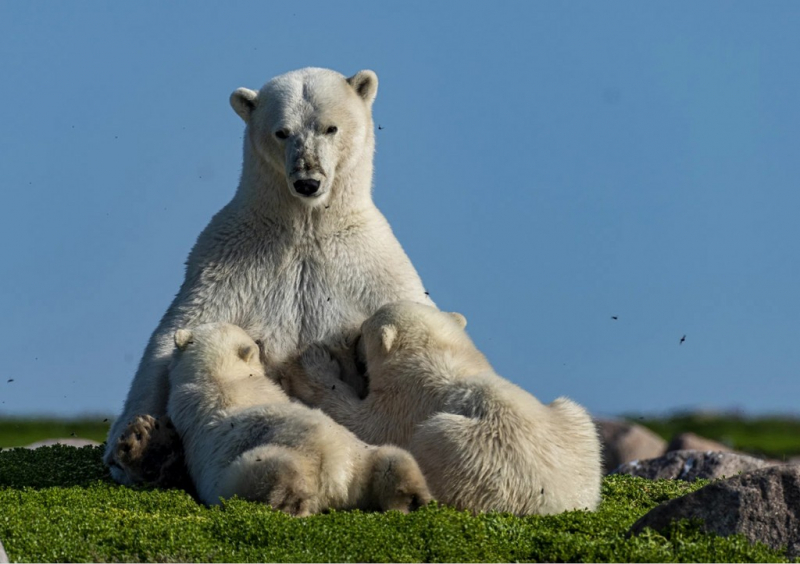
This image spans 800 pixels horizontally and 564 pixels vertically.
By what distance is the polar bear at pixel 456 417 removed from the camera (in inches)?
304

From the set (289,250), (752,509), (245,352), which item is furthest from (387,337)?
(752,509)

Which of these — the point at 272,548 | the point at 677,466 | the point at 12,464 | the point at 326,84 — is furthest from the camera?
the point at 677,466

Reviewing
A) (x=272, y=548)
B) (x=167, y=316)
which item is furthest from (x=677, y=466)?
(x=272, y=548)

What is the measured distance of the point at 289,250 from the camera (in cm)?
952

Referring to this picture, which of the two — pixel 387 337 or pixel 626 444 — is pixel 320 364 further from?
pixel 626 444

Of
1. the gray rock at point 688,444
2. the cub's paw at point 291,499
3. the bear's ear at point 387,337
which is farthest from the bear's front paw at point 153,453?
the gray rock at point 688,444

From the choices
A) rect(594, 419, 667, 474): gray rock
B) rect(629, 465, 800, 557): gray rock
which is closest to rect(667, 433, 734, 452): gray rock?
rect(594, 419, 667, 474): gray rock

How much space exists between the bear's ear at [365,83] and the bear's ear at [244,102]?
0.83m

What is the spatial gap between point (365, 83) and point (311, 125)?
949 mm

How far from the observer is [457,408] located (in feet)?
26.2

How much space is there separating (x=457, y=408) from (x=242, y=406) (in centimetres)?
155

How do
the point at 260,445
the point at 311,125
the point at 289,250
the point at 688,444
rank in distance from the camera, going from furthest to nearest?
the point at 688,444 < the point at 289,250 < the point at 311,125 < the point at 260,445

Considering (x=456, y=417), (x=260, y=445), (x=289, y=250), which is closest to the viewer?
(x=260, y=445)

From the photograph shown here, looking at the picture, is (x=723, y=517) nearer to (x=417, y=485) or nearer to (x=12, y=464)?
(x=417, y=485)
